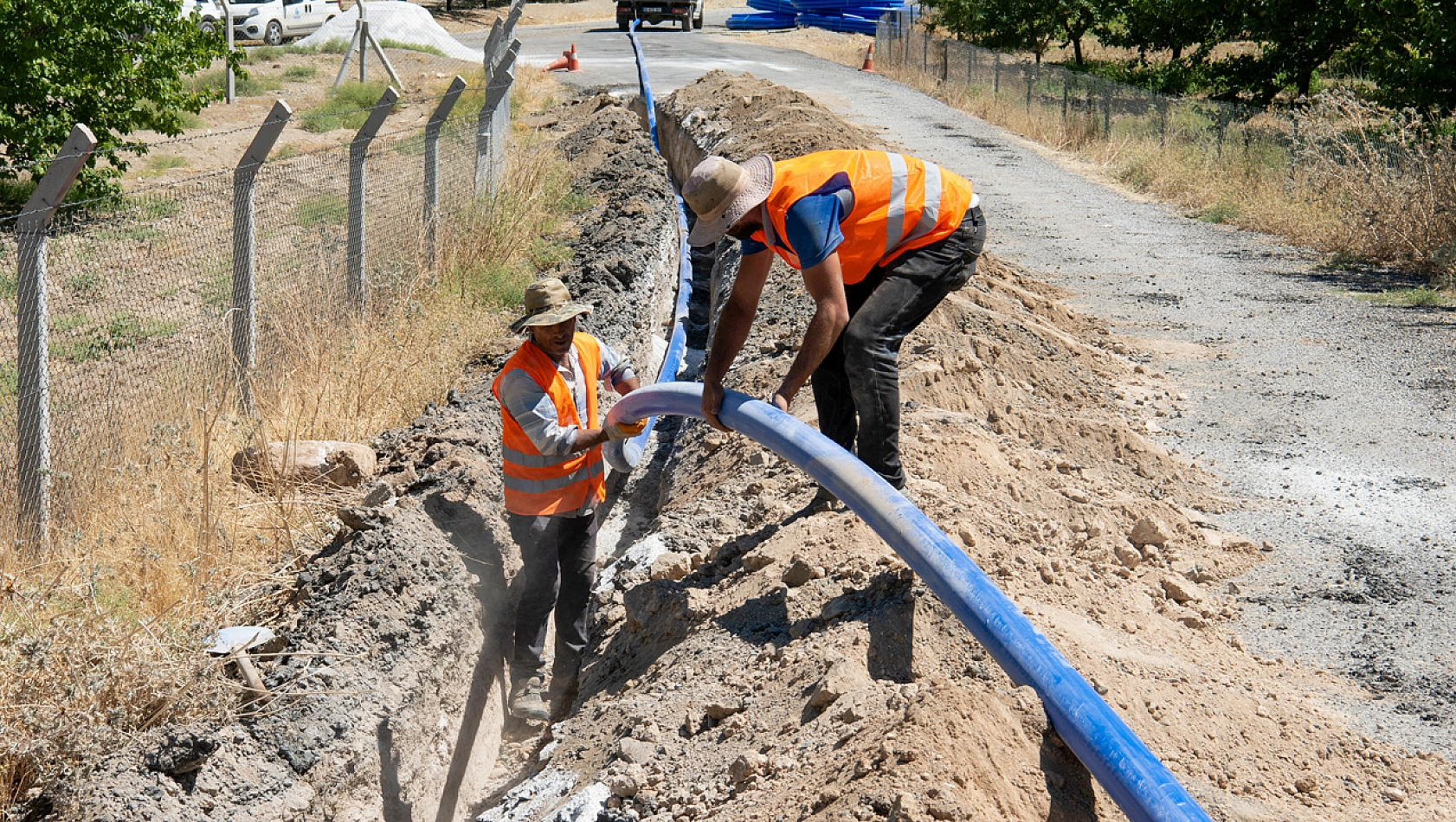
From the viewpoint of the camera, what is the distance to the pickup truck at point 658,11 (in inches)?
1521

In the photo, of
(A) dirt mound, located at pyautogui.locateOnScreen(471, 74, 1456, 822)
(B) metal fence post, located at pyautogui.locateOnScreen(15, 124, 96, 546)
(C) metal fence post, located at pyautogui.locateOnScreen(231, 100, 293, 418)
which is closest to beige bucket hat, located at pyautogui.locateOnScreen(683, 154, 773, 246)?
(A) dirt mound, located at pyautogui.locateOnScreen(471, 74, 1456, 822)

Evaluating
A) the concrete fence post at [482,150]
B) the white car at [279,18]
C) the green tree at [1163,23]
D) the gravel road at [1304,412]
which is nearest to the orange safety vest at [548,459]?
the gravel road at [1304,412]

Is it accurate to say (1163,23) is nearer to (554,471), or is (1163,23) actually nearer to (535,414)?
(554,471)

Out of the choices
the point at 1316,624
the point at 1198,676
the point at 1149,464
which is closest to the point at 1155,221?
the point at 1149,464

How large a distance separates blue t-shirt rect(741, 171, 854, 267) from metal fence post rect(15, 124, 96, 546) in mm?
2979

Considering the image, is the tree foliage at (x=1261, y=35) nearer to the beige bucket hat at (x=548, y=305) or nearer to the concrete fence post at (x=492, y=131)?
the concrete fence post at (x=492, y=131)

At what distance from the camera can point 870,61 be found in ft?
98.7

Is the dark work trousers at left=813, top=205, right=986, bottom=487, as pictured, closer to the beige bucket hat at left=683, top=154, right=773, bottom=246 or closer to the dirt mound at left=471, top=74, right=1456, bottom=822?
the dirt mound at left=471, top=74, right=1456, bottom=822

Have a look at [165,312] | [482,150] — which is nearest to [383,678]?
[165,312]

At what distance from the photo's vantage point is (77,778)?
347cm

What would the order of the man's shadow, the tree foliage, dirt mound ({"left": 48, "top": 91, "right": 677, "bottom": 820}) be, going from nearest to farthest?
dirt mound ({"left": 48, "top": 91, "right": 677, "bottom": 820}) → the man's shadow → the tree foliage

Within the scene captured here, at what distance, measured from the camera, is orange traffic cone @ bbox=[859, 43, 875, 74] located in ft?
97.1

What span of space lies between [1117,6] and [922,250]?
25.8m

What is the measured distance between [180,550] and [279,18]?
2843 cm
